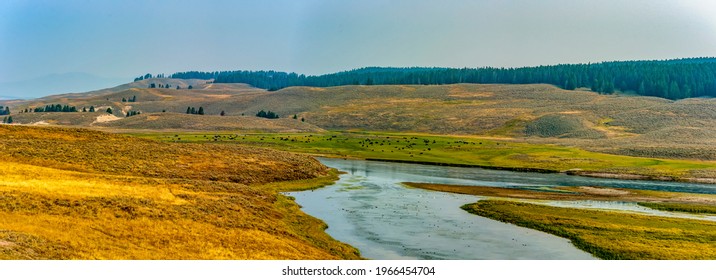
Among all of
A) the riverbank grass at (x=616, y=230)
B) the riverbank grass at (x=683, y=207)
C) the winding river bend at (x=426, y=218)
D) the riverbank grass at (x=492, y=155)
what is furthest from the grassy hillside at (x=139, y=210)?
the riverbank grass at (x=492, y=155)

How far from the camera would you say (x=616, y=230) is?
50.3 m

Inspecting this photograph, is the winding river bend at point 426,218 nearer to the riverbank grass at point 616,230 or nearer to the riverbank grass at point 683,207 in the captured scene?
the riverbank grass at point 616,230

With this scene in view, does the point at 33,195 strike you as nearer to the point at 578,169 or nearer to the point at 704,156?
the point at 578,169

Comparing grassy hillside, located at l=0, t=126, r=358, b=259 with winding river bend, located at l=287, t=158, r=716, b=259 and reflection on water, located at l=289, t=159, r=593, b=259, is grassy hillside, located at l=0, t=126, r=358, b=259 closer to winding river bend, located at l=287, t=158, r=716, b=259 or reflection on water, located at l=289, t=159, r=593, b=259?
reflection on water, located at l=289, t=159, r=593, b=259

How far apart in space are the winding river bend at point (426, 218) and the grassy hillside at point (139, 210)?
10.1ft

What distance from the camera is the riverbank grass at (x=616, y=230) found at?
144ft

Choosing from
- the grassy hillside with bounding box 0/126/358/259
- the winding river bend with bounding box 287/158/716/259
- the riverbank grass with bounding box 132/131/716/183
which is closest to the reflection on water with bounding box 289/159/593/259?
the winding river bend with bounding box 287/158/716/259

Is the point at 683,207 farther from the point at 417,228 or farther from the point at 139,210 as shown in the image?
the point at 139,210

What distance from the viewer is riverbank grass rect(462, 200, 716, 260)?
43.8m

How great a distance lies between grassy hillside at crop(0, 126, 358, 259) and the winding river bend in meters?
3.07

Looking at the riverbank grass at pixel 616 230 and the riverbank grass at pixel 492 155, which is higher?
the riverbank grass at pixel 492 155

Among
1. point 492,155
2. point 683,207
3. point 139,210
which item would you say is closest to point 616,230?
point 683,207

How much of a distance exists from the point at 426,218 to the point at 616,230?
47.5 feet
